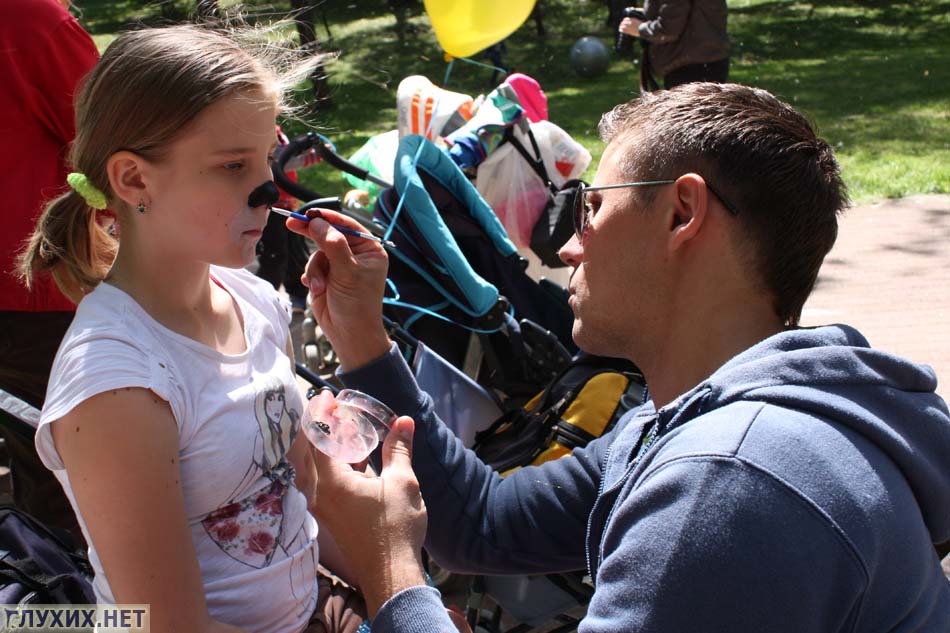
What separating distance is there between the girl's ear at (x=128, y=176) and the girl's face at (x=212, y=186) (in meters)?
0.02

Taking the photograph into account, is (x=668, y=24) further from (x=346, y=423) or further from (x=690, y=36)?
(x=346, y=423)

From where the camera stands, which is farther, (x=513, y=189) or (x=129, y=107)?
(x=513, y=189)

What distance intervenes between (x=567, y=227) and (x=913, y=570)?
2.63 m

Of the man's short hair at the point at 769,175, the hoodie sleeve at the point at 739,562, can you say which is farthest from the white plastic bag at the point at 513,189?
the hoodie sleeve at the point at 739,562

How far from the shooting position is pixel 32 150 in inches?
95.7

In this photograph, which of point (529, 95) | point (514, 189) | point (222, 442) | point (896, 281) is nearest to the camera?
point (222, 442)

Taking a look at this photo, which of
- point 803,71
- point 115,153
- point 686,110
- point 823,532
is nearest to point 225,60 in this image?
point 115,153

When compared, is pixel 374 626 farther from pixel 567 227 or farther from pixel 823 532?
pixel 567 227

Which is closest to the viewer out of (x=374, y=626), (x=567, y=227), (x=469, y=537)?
(x=374, y=626)

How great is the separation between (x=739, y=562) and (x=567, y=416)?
146 cm

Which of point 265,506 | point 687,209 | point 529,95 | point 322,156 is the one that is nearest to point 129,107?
point 265,506

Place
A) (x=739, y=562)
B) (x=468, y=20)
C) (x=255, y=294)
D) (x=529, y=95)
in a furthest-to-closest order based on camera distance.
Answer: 1. (x=468, y=20)
2. (x=529, y=95)
3. (x=255, y=294)
4. (x=739, y=562)

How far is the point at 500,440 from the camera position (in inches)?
108

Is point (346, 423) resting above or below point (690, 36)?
above
